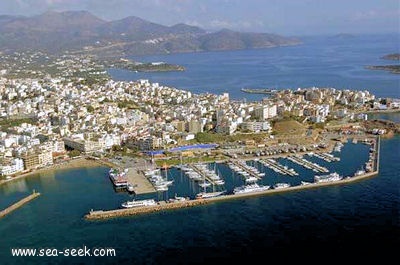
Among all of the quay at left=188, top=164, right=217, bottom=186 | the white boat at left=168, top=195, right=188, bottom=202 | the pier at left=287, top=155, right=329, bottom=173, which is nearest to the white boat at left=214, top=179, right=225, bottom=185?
the quay at left=188, top=164, right=217, bottom=186

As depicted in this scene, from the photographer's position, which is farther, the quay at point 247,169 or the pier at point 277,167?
the pier at point 277,167

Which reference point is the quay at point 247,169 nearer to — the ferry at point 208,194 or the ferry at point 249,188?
the ferry at point 249,188

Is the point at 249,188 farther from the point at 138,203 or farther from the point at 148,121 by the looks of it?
the point at 148,121

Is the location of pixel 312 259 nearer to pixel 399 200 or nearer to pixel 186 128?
pixel 399 200

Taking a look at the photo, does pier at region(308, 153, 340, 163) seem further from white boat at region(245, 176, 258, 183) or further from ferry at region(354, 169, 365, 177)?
white boat at region(245, 176, 258, 183)

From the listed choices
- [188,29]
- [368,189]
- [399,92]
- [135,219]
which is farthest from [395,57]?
[188,29]

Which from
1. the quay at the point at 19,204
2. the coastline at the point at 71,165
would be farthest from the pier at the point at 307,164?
the quay at the point at 19,204
